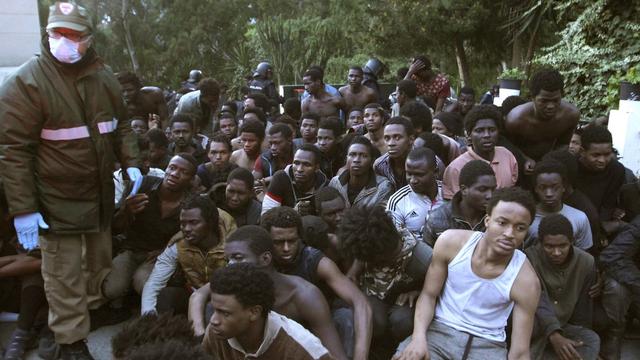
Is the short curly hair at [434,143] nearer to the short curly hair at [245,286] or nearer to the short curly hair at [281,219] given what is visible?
the short curly hair at [281,219]

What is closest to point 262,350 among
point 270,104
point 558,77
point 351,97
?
point 558,77

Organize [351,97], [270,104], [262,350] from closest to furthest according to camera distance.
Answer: [262,350], [351,97], [270,104]

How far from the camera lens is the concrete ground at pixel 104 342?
13.5 ft

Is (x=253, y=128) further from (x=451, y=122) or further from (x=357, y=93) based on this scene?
(x=357, y=93)

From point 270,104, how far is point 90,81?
16.8 ft

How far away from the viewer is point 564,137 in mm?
5090

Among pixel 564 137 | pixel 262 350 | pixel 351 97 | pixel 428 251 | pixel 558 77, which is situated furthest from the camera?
pixel 351 97

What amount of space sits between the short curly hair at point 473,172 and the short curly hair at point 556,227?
1.44 ft

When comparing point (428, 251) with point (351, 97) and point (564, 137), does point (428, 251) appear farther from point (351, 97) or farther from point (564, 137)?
point (351, 97)

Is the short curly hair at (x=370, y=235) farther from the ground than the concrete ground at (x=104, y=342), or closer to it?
farther from the ground

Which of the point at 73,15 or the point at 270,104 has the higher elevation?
the point at 73,15

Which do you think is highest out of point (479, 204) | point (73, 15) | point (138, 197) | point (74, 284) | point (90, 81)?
point (73, 15)

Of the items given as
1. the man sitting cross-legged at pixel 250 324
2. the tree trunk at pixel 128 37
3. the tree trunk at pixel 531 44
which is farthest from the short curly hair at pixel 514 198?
the tree trunk at pixel 128 37

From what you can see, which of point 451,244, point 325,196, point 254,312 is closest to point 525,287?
A: point 451,244
